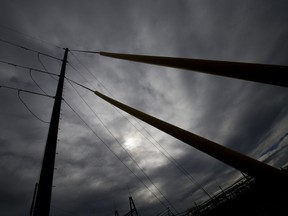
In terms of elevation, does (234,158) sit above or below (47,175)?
below

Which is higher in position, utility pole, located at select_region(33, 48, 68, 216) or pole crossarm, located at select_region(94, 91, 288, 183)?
utility pole, located at select_region(33, 48, 68, 216)

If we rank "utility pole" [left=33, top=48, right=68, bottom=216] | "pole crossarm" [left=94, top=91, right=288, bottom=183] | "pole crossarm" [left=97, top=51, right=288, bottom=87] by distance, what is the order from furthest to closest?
"utility pole" [left=33, top=48, right=68, bottom=216], "pole crossarm" [left=94, top=91, right=288, bottom=183], "pole crossarm" [left=97, top=51, right=288, bottom=87]

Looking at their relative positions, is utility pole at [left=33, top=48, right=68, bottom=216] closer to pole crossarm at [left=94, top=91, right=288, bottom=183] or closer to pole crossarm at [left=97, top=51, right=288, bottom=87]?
pole crossarm at [left=94, top=91, right=288, bottom=183]

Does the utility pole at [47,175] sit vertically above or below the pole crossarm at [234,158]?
above

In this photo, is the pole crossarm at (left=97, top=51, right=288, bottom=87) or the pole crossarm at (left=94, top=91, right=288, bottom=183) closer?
the pole crossarm at (left=97, top=51, right=288, bottom=87)

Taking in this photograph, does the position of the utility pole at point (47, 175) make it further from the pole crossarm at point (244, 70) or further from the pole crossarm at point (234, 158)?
the pole crossarm at point (244, 70)

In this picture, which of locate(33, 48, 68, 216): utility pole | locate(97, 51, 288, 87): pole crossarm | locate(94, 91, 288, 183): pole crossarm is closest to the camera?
locate(97, 51, 288, 87): pole crossarm

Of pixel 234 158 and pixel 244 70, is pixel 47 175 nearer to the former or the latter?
pixel 234 158

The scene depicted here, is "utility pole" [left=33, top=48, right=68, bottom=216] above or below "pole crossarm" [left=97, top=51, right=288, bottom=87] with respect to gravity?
above

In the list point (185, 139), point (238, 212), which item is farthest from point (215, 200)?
point (185, 139)

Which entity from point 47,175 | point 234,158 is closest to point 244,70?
point 234,158

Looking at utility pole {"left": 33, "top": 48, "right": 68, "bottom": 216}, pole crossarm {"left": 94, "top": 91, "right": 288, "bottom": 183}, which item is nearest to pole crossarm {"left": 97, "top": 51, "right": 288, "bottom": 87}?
pole crossarm {"left": 94, "top": 91, "right": 288, "bottom": 183}

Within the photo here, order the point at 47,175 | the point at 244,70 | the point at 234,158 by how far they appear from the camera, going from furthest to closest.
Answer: the point at 47,175
the point at 234,158
the point at 244,70

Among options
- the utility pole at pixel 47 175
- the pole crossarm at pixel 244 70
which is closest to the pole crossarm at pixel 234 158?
the pole crossarm at pixel 244 70
